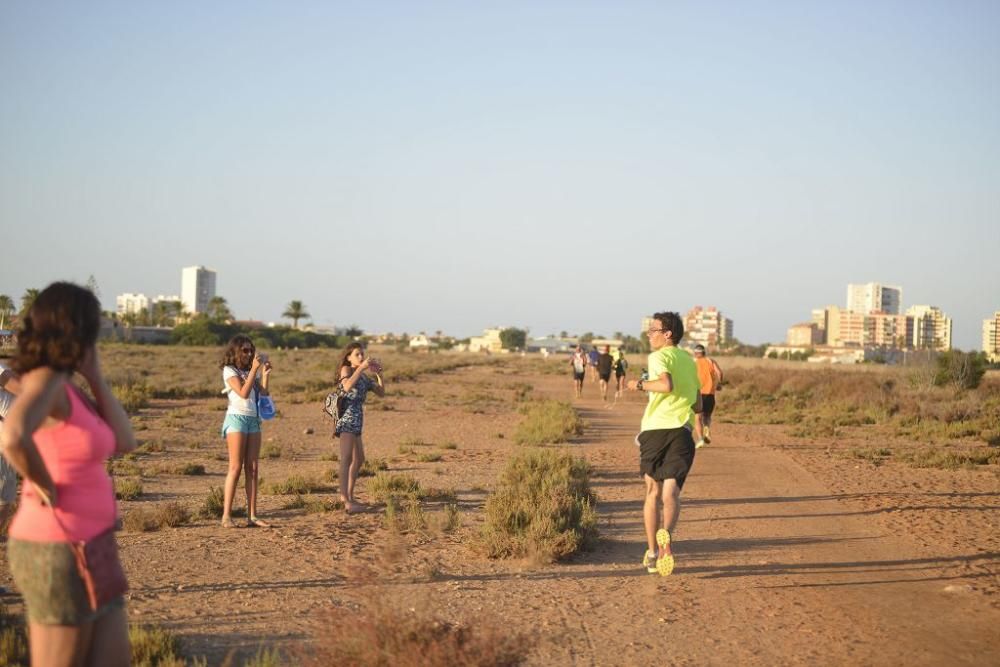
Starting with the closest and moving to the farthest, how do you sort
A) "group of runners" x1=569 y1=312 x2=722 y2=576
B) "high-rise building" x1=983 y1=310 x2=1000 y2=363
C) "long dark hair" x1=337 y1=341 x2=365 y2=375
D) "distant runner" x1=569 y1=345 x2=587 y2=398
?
"group of runners" x1=569 y1=312 x2=722 y2=576 < "long dark hair" x1=337 y1=341 x2=365 y2=375 < "distant runner" x1=569 y1=345 x2=587 y2=398 < "high-rise building" x1=983 y1=310 x2=1000 y2=363

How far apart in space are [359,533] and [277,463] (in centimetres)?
732

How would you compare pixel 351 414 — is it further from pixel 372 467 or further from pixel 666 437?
pixel 372 467

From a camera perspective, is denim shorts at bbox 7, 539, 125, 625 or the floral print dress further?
the floral print dress

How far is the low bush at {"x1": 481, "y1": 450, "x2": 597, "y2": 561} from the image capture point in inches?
350

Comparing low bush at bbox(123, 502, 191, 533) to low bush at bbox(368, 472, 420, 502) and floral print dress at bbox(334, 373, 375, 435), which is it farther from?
low bush at bbox(368, 472, 420, 502)

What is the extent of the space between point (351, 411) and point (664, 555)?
4.12 m

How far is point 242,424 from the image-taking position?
31.5 ft

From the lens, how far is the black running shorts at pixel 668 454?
818 centimetres

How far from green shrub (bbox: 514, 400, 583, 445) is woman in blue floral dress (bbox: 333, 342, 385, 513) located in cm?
973

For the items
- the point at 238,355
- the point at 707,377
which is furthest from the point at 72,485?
the point at 707,377

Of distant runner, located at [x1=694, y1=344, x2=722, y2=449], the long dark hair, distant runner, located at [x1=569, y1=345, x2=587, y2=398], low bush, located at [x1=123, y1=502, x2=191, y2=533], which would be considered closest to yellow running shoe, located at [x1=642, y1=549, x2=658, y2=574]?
the long dark hair

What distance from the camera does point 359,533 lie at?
9875mm

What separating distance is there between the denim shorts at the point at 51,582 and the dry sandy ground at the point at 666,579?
4.48 feet

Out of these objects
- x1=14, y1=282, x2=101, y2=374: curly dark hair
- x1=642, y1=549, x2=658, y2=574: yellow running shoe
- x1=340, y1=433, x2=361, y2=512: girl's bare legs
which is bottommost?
x1=642, y1=549, x2=658, y2=574: yellow running shoe
